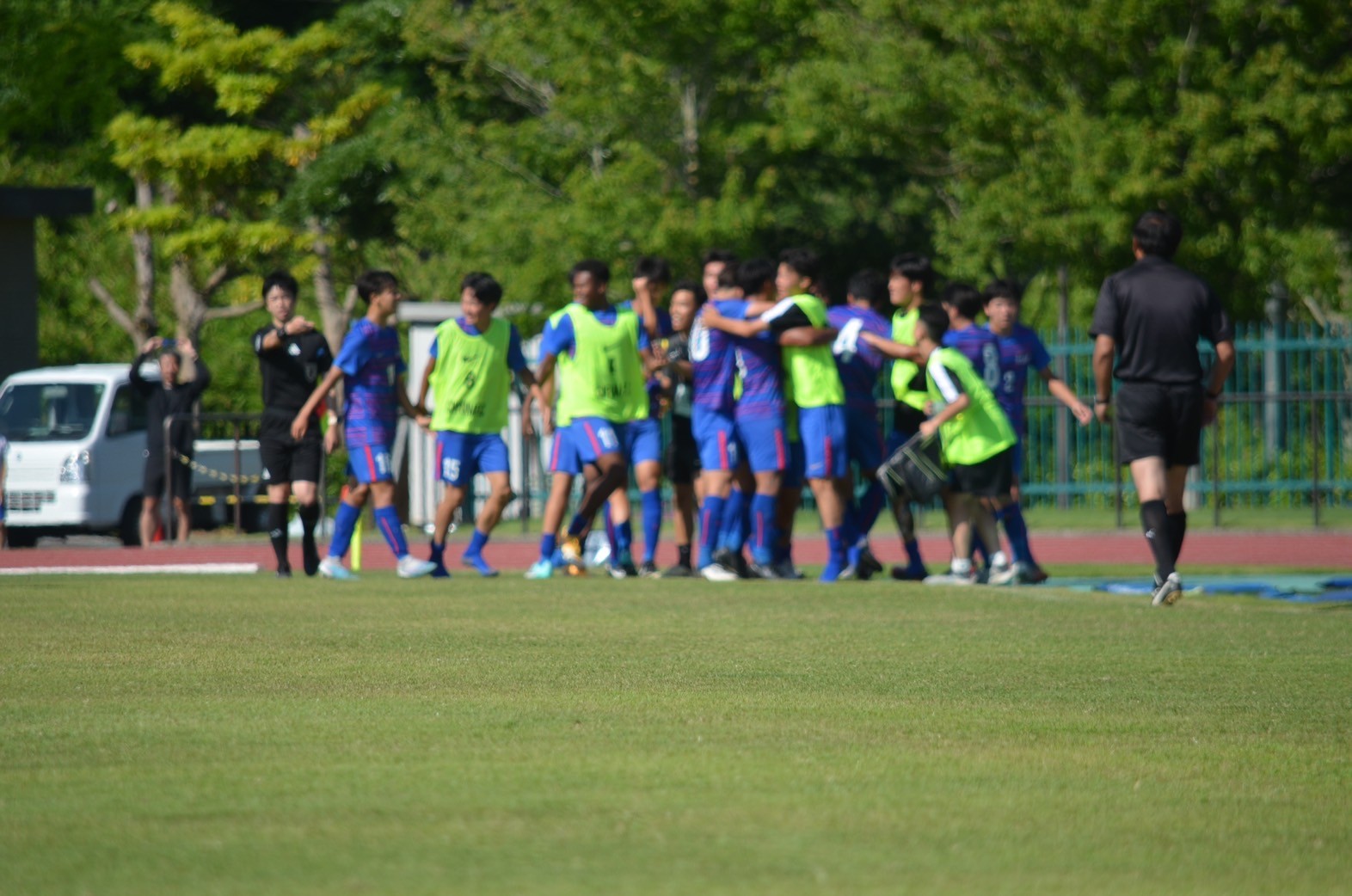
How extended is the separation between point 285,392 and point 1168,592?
629 cm

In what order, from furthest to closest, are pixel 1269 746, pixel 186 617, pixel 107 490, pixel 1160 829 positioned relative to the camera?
pixel 107 490
pixel 186 617
pixel 1269 746
pixel 1160 829

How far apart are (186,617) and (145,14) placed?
82.3ft

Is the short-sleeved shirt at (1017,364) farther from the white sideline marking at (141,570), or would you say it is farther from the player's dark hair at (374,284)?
the white sideline marking at (141,570)

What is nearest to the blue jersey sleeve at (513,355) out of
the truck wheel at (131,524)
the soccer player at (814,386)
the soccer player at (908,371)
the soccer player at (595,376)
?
the soccer player at (595,376)

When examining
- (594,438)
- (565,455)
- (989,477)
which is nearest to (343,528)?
(565,455)

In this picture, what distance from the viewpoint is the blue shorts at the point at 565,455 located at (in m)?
14.3

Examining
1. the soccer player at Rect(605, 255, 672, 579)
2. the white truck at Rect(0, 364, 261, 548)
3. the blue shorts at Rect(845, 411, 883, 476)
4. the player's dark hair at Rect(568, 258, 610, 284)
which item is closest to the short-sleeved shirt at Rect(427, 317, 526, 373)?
the player's dark hair at Rect(568, 258, 610, 284)

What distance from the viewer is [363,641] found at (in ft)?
30.4

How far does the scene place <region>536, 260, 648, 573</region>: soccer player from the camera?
14055mm

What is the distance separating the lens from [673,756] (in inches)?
230

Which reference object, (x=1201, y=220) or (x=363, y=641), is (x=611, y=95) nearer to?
(x=1201, y=220)

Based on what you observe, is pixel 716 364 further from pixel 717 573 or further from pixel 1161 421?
pixel 1161 421

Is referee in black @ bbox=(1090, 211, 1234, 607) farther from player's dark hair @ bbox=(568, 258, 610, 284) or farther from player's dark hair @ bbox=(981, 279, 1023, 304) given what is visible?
player's dark hair @ bbox=(568, 258, 610, 284)

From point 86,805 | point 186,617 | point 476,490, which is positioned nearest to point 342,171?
point 476,490
